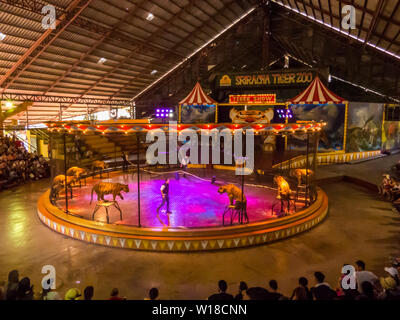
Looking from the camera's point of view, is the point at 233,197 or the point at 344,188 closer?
the point at 233,197

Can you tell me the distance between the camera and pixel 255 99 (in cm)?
2139

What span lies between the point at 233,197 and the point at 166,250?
256 centimetres

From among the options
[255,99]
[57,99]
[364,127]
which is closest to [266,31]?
[255,99]

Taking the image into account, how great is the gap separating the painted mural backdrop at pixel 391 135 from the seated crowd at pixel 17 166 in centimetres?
2333

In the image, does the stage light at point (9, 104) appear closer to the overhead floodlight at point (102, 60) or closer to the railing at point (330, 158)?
the overhead floodlight at point (102, 60)

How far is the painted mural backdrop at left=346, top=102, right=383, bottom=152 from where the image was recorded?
63.7ft

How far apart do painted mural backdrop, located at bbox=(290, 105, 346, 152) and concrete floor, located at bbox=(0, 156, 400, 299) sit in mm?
9747

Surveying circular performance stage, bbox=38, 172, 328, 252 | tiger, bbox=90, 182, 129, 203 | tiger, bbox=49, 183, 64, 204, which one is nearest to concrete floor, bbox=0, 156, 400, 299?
circular performance stage, bbox=38, 172, 328, 252

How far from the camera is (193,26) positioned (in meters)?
25.0

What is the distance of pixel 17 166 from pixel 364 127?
21.3 m

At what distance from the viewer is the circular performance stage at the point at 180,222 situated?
26.0 feet

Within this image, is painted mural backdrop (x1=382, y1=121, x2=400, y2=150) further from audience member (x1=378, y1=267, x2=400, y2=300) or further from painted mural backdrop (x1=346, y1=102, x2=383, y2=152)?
audience member (x1=378, y1=267, x2=400, y2=300)
